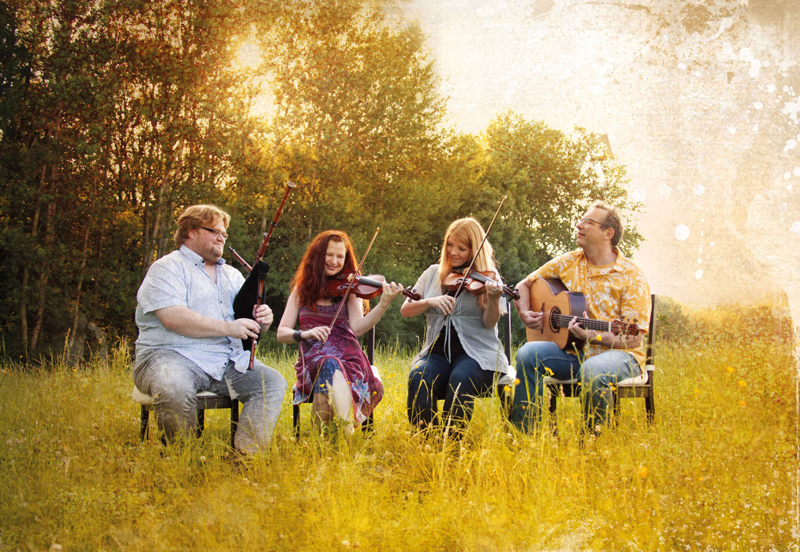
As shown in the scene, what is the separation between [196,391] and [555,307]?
1719 mm

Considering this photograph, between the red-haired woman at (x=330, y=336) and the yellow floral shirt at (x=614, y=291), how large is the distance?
930 millimetres

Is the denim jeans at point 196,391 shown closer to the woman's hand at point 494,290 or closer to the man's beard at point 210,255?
the man's beard at point 210,255

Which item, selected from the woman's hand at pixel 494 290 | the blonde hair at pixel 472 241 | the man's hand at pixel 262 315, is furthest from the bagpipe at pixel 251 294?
the woman's hand at pixel 494 290

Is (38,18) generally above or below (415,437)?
above

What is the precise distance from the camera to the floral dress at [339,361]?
2.70 m

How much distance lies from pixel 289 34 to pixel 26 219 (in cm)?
300

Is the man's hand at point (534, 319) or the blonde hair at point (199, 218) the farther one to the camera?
the man's hand at point (534, 319)

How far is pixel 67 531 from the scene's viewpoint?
1.82m

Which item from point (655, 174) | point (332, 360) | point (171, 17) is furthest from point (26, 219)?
point (655, 174)

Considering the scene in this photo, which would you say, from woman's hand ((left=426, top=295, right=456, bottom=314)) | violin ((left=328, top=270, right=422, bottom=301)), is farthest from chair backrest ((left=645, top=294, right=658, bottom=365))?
violin ((left=328, top=270, right=422, bottom=301))

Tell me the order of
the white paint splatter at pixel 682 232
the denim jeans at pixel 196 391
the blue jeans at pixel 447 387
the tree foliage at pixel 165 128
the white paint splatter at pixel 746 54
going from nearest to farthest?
the denim jeans at pixel 196 391
the blue jeans at pixel 447 387
the white paint splatter at pixel 746 54
the white paint splatter at pixel 682 232
the tree foliage at pixel 165 128

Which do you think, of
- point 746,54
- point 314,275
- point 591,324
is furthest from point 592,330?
point 746,54

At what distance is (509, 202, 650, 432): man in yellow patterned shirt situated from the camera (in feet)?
8.59

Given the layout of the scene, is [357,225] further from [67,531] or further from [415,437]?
[67,531]
